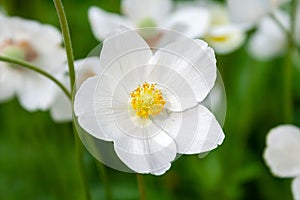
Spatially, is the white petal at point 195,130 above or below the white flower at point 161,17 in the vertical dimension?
above

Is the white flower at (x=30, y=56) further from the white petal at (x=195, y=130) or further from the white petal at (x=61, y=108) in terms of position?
the white petal at (x=195, y=130)

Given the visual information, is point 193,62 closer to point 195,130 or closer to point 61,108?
point 195,130

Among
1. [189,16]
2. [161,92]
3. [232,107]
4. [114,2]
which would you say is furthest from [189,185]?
[161,92]

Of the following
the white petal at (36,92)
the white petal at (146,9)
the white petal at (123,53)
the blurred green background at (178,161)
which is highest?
the white petal at (123,53)

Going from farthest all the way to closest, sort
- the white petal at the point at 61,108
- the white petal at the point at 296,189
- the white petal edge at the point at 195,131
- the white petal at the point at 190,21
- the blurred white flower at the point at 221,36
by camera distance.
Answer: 1. the blurred white flower at the point at 221,36
2. the white petal at the point at 190,21
3. the white petal at the point at 61,108
4. the white petal at the point at 296,189
5. the white petal edge at the point at 195,131

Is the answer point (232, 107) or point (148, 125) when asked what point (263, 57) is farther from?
point (148, 125)

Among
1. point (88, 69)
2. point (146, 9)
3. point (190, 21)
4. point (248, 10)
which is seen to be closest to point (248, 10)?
point (248, 10)

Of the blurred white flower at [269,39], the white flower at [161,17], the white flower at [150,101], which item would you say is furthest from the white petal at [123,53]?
the blurred white flower at [269,39]
